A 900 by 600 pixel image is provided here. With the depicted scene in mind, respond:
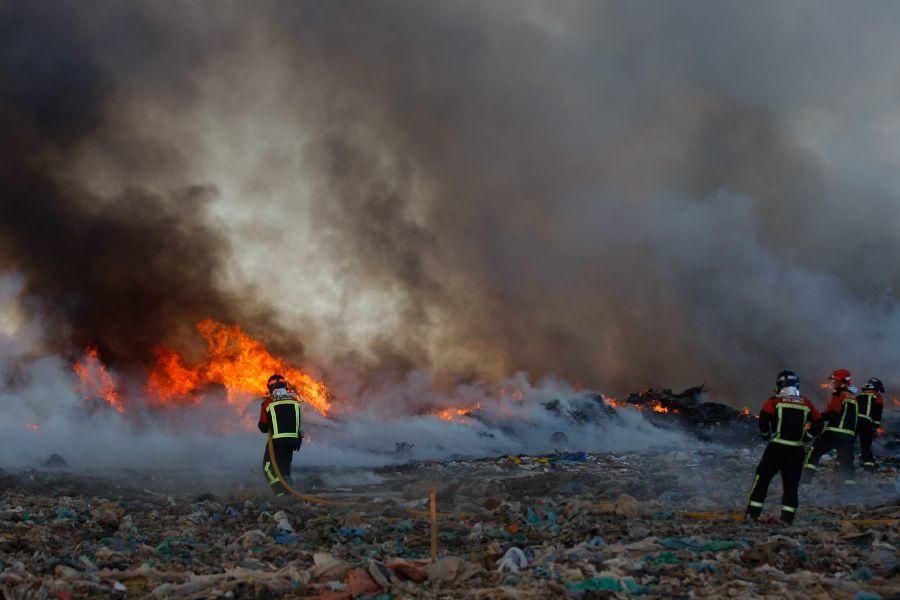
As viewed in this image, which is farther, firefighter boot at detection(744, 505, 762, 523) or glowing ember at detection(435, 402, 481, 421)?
glowing ember at detection(435, 402, 481, 421)

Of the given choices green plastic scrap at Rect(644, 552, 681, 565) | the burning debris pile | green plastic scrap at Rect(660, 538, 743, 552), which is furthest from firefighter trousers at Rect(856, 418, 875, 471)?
green plastic scrap at Rect(644, 552, 681, 565)

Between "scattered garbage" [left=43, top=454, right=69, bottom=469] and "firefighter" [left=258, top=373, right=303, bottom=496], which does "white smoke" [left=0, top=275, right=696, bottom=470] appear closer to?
"scattered garbage" [left=43, top=454, right=69, bottom=469]

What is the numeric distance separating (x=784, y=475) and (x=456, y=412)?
17758mm

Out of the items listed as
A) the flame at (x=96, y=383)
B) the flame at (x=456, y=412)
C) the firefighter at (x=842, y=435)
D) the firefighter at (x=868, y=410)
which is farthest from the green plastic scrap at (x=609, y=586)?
the flame at (x=456, y=412)

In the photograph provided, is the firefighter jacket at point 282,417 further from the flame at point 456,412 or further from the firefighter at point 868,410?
the flame at point 456,412

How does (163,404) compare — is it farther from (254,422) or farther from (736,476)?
(736,476)

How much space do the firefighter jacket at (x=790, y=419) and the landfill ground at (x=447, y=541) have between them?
0.98 metres

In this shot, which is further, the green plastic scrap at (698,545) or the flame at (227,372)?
the flame at (227,372)

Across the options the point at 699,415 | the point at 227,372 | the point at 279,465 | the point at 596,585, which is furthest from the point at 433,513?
the point at 699,415

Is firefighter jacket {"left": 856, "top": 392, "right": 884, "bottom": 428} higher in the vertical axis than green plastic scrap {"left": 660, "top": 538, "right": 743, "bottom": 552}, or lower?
higher

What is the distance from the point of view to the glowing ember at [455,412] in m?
24.6

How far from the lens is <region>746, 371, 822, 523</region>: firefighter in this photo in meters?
8.24

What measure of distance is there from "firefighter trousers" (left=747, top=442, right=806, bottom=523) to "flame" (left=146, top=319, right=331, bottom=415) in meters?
16.8

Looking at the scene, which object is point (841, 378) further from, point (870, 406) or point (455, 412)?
point (455, 412)
